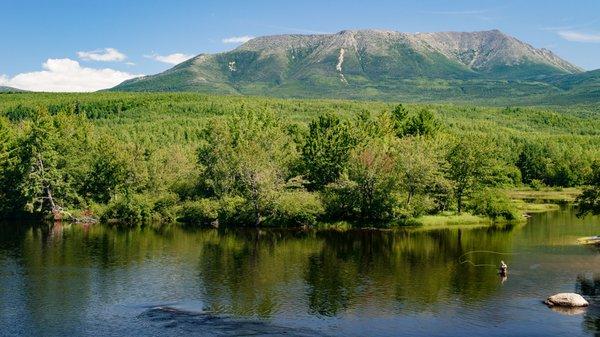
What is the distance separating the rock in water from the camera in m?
48.8

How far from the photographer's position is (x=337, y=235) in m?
86.4

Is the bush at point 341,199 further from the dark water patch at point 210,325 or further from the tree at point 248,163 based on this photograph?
the dark water patch at point 210,325

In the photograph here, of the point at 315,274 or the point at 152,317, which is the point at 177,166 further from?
the point at 152,317

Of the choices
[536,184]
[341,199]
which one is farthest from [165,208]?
[536,184]

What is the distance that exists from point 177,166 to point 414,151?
144ft

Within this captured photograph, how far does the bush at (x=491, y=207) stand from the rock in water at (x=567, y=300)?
4950cm

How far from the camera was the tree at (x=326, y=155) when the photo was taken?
4104 inches

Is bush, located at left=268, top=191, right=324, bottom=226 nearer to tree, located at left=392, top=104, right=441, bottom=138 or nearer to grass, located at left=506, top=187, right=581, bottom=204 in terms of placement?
tree, located at left=392, top=104, right=441, bottom=138

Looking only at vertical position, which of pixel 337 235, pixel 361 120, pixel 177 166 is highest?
pixel 361 120

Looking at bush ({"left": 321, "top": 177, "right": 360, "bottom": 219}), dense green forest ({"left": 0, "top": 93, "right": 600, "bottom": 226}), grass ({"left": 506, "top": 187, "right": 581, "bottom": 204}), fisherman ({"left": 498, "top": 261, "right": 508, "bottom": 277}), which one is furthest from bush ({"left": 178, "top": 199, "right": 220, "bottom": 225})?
grass ({"left": 506, "top": 187, "right": 581, "bottom": 204})

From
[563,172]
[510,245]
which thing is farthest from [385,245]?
[563,172]

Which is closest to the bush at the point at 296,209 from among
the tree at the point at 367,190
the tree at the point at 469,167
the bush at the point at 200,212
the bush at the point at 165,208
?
the tree at the point at 367,190

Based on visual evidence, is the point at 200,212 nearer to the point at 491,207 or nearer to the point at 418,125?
the point at 491,207

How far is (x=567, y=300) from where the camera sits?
48938 millimetres
